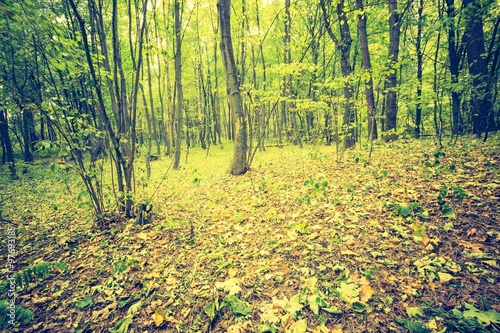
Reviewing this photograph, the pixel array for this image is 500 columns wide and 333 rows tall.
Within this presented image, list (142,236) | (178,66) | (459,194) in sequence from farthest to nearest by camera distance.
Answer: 1. (178,66)
2. (142,236)
3. (459,194)

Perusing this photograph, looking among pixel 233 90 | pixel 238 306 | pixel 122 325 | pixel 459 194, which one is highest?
pixel 233 90

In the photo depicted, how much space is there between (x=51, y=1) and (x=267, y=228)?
47.8 feet

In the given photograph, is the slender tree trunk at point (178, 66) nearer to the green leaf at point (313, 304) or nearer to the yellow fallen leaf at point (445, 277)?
the green leaf at point (313, 304)

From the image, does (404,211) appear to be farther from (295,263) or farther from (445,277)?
(295,263)

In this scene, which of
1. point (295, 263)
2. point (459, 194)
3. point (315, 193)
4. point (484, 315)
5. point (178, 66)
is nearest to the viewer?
point (484, 315)

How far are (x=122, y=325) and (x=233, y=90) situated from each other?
6796mm

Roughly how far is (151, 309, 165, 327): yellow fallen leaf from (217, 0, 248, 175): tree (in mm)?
5631

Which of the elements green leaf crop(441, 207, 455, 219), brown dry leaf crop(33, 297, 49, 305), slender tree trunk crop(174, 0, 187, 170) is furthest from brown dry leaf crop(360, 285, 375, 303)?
slender tree trunk crop(174, 0, 187, 170)

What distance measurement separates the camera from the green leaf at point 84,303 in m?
2.72

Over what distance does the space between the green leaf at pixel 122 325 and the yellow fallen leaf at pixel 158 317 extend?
9.6 inches

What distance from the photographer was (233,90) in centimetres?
765

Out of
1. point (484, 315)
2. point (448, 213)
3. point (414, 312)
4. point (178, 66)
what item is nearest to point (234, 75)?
point (448, 213)

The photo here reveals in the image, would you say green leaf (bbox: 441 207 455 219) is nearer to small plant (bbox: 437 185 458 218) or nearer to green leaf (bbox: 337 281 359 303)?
small plant (bbox: 437 185 458 218)

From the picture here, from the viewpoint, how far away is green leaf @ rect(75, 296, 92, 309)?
272 cm
